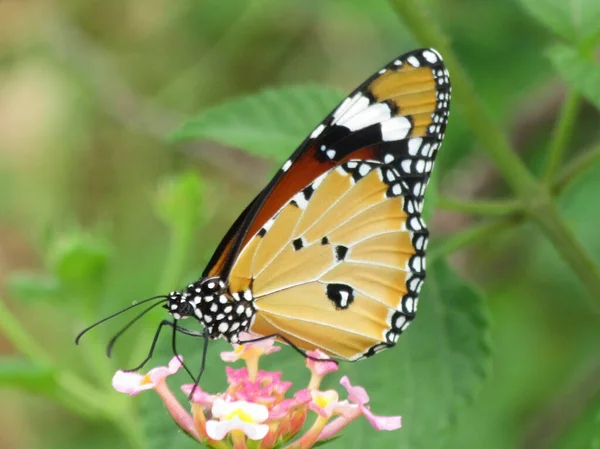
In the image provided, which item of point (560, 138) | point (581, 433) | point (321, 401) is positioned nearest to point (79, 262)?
point (321, 401)

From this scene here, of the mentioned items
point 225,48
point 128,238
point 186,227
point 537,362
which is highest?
point 225,48

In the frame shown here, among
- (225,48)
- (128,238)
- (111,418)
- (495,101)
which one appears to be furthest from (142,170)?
(111,418)

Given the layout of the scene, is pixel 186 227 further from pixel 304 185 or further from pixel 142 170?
pixel 142 170

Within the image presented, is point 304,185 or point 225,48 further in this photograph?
point 225,48

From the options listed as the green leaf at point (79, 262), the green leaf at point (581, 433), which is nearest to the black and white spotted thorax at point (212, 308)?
the green leaf at point (79, 262)

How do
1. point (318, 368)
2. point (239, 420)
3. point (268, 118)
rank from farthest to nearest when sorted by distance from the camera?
point (268, 118), point (318, 368), point (239, 420)

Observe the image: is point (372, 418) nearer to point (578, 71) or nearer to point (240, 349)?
point (240, 349)

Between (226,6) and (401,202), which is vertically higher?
(226,6)
